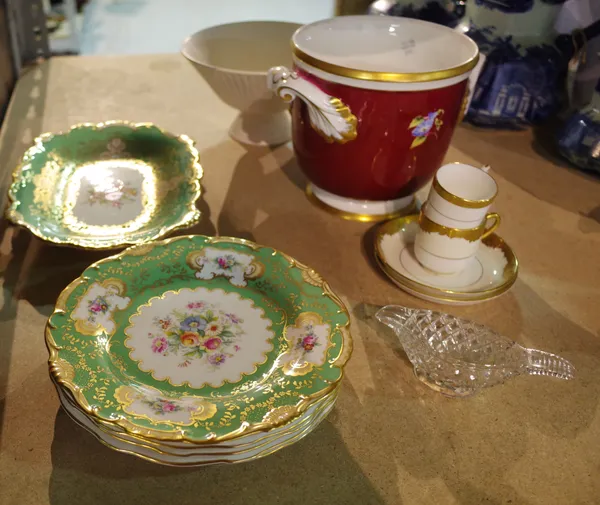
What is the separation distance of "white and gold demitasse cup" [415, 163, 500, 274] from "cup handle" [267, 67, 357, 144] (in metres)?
0.10

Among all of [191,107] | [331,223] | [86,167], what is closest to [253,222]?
[331,223]

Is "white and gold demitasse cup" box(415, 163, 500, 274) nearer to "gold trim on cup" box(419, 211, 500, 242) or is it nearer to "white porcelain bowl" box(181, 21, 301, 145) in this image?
"gold trim on cup" box(419, 211, 500, 242)

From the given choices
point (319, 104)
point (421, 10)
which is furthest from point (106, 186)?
point (421, 10)

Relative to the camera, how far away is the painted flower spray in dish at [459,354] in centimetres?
45

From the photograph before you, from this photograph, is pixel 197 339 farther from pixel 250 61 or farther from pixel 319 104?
pixel 250 61

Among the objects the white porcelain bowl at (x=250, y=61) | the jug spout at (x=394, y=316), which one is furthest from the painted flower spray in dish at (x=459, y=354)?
the white porcelain bowl at (x=250, y=61)

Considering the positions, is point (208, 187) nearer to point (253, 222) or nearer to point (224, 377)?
point (253, 222)

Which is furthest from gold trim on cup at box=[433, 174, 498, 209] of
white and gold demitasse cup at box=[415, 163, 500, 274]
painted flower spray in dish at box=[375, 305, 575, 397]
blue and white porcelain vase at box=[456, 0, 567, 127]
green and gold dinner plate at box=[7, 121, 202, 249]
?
blue and white porcelain vase at box=[456, 0, 567, 127]

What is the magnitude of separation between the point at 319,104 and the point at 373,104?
5 centimetres

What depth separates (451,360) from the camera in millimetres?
465

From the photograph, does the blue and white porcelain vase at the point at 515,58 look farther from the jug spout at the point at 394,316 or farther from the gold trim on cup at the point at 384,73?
the jug spout at the point at 394,316

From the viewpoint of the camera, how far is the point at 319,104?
546 mm

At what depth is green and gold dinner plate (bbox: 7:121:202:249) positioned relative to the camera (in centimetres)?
55

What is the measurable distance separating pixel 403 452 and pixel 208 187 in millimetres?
409
